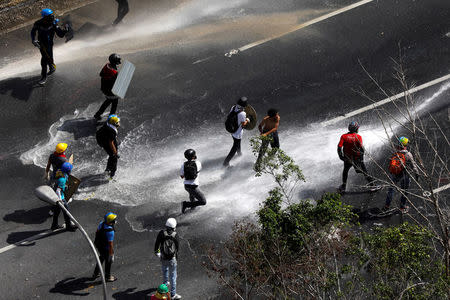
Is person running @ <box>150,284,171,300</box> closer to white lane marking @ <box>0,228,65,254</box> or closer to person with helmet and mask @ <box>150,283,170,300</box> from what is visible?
person with helmet and mask @ <box>150,283,170,300</box>

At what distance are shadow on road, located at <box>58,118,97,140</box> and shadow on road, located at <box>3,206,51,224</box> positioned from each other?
2.49 m

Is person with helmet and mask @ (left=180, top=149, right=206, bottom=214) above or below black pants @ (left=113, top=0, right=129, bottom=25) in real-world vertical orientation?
below

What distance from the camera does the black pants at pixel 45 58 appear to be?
674 inches

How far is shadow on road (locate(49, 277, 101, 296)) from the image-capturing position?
41.6 ft

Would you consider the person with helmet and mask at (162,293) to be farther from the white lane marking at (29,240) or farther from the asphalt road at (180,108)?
the white lane marking at (29,240)

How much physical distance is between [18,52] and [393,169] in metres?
11.4

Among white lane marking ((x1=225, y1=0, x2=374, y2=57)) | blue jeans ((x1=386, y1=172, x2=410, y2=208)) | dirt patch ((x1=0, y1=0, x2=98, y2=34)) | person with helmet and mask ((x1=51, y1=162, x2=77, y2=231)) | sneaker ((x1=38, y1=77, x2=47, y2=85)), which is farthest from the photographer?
dirt patch ((x1=0, y1=0, x2=98, y2=34))

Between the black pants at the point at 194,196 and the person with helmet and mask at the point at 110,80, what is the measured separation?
11.8ft

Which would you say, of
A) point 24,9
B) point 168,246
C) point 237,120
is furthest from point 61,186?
point 24,9

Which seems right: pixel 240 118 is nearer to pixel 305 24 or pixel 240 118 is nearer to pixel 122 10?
pixel 305 24

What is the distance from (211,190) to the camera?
15.0m

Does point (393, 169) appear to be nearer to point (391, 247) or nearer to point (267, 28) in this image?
point (391, 247)

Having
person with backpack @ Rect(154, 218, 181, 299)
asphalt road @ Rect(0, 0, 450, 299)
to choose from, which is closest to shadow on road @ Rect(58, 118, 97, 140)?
asphalt road @ Rect(0, 0, 450, 299)

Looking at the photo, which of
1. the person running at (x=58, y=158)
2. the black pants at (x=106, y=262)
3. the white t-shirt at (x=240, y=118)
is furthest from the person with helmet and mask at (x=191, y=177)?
the person running at (x=58, y=158)
